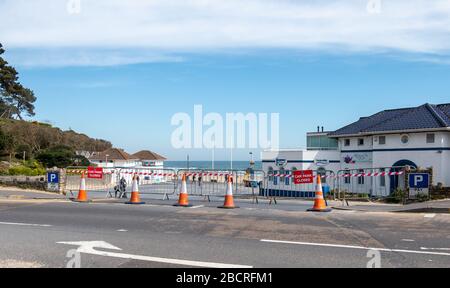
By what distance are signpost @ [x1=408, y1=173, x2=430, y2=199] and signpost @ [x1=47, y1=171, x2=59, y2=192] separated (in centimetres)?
1566

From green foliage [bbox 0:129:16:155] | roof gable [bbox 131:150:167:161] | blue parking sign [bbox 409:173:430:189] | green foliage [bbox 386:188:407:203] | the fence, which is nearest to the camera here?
blue parking sign [bbox 409:173:430:189]

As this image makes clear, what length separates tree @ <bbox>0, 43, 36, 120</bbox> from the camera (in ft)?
198

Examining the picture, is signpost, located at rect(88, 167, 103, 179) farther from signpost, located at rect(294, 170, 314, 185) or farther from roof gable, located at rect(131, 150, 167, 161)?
roof gable, located at rect(131, 150, 167, 161)

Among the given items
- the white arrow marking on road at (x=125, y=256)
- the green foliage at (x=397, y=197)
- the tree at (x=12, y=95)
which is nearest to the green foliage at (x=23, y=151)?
the tree at (x=12, y=95)

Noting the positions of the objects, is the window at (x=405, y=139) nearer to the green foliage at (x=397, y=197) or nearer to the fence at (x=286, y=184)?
the fence at (x=286, y=184)

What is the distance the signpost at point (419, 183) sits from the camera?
56.5 ft

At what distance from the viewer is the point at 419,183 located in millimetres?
17516

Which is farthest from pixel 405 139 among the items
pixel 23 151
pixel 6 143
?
pixel 23 151

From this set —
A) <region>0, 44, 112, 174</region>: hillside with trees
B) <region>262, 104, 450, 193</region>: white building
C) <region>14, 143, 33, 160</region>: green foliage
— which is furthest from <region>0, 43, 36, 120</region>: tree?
<region>262, 104, 450, 193</region>: white building

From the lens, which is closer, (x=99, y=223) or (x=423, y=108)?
(x=99, y=223)

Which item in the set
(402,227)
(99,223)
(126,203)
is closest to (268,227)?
(402,227)
